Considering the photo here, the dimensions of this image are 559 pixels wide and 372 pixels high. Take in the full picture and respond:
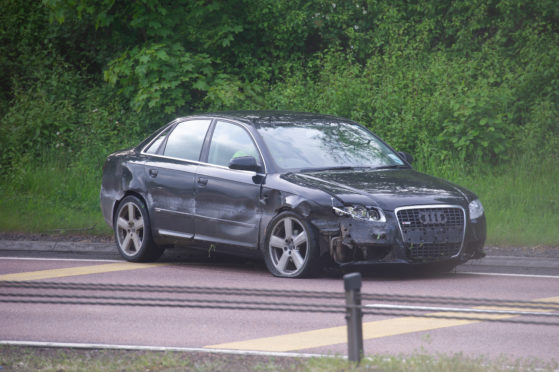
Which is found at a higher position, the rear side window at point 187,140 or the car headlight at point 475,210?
the rear side window at point 187,140

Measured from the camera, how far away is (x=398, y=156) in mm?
10617

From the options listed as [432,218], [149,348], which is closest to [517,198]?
[432,218]

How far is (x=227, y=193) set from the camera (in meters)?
9.80

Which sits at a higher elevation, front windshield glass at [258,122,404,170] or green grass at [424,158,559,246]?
front windshield glass at [258,122,404,170]

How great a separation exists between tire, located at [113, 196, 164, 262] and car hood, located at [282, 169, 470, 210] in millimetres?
2133

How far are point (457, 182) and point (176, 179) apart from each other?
553cm

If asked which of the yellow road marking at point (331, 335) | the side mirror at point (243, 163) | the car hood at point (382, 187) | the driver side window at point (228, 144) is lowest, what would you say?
the yellow road marking at point (331, 335)

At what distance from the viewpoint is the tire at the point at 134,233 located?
10750mm

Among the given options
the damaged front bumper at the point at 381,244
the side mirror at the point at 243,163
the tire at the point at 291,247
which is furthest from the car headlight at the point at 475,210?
the side mirror at the point at 243,163

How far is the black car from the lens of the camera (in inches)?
347

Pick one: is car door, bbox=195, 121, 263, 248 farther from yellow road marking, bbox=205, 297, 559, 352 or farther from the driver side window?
yellow road marking, bbox=205, 297, 559, 352

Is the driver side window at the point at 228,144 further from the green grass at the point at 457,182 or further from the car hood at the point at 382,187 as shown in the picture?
the green grass at the point at 457,182

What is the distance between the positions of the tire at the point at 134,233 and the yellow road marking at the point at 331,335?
4106 millimetres

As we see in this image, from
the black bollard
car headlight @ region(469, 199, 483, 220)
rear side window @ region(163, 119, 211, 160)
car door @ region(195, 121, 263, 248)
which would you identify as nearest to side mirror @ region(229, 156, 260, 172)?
car door @ region(195, 121, 263, 248)
